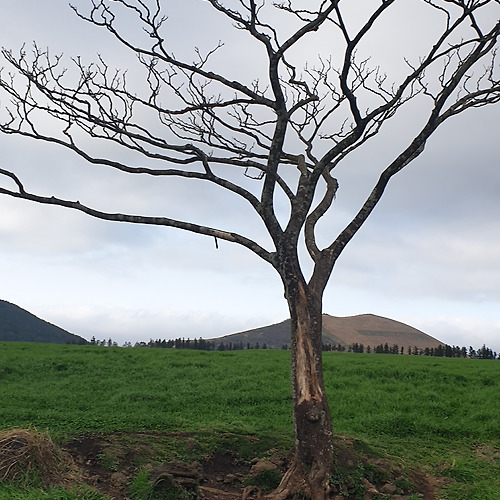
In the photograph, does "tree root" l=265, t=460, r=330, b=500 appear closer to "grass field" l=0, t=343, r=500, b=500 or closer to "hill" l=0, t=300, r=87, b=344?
"grass field" l=0, t=343, r=500, b=500

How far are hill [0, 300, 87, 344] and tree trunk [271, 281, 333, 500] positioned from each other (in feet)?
220

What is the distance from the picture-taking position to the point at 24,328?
74.6 m

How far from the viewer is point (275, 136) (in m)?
8.23

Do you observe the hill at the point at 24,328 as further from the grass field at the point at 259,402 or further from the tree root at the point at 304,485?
the tree root at the point at 304,485

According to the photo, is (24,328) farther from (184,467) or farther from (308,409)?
(308,409)

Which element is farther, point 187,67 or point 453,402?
point 453,402

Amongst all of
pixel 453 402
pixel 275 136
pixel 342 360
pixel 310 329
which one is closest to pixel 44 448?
pixel 310 329

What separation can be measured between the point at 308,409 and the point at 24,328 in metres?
75.1

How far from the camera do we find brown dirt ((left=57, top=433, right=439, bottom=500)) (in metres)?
7.05

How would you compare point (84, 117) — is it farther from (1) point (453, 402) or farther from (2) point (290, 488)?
(1) point (453, 402)

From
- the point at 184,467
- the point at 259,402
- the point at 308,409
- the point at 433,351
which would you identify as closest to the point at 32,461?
the point at 184,467

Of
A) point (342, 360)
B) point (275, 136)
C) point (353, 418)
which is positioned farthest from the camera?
point (342, 360)

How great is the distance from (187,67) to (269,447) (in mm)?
6382

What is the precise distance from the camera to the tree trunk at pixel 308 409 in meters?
7.07
